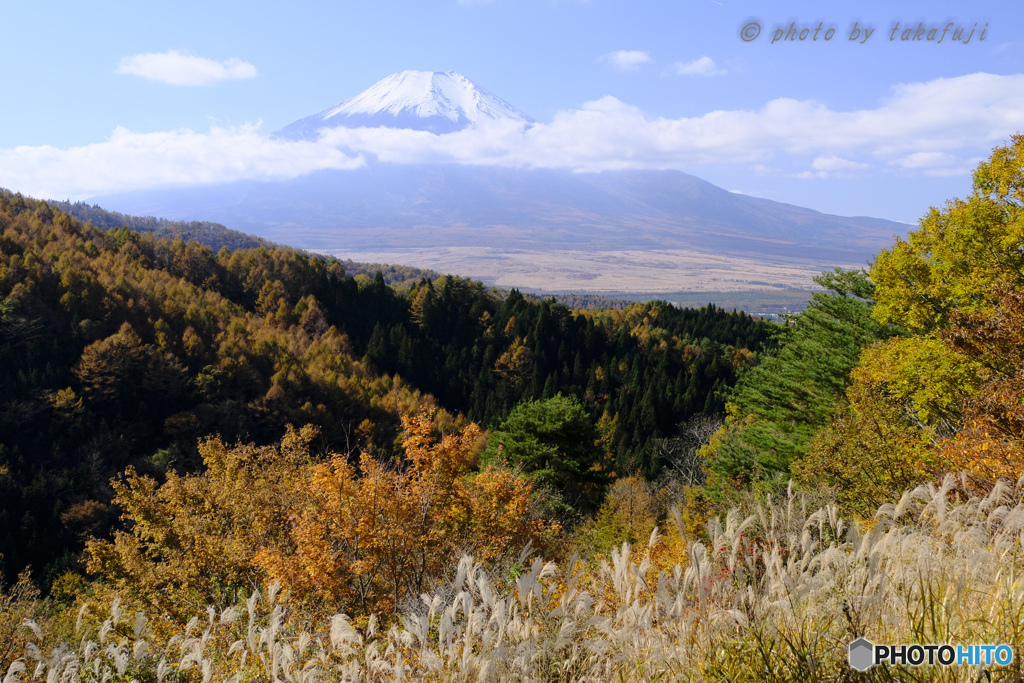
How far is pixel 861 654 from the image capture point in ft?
8.72

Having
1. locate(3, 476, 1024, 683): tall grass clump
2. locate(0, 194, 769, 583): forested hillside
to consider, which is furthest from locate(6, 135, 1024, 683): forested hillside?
locate(0, 194, 769, 583): forested hillside

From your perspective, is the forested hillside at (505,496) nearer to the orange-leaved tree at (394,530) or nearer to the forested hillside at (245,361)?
the orange-leaved tree at (394,530)

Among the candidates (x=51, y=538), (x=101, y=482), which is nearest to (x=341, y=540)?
(x=51, y=538)

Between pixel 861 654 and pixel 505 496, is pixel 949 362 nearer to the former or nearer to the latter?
pixel 505 496

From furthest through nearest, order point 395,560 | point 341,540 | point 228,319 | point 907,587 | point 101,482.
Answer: point 228,319 → point 101,482 → point 341,540 → point 395,560 → point 907,587

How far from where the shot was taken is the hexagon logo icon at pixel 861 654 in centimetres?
261

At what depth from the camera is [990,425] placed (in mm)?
7738

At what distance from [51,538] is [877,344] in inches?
1658

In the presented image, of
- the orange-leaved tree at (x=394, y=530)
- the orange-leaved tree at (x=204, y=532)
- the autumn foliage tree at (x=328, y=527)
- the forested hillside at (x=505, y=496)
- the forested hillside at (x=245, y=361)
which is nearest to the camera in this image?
the forested hillside at (x=505, y=496)

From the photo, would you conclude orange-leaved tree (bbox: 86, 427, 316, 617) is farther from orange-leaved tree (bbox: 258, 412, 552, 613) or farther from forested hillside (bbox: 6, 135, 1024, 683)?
orange-leaved tree (bbox: 258, 412, 552, 613)

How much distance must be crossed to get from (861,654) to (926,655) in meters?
0.30

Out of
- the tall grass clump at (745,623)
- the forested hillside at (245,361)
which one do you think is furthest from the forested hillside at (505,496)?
the forested hillside at (245,361)

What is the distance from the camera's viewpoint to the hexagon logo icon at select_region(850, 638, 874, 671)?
8.57 feet

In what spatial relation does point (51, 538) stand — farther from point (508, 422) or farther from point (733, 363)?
point (733, 363)
